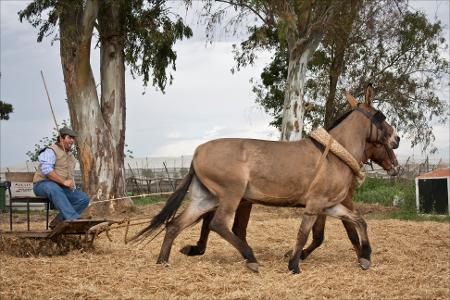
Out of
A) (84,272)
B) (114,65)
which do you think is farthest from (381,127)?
(114,65)

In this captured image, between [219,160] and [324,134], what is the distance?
1.33 meters

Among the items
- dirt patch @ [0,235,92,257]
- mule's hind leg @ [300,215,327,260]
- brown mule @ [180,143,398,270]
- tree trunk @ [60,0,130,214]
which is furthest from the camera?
tree trunk @ [60,0,130,214]

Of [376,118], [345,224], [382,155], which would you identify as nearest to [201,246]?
[345,224]

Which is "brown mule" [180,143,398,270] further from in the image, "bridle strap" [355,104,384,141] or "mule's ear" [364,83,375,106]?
"mule's ear" [364,83,375,106]

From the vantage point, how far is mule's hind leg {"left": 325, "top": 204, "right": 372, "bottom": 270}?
803 centimetres

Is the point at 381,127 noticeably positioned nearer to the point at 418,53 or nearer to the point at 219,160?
the point at 219,160

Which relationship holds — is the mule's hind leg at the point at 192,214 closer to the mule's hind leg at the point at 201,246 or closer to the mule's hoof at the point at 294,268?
the mule's hind leg at the point at 201,246

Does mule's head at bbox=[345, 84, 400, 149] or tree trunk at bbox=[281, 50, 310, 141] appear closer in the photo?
mule's head at bbox=[345, 84, 400, 149]

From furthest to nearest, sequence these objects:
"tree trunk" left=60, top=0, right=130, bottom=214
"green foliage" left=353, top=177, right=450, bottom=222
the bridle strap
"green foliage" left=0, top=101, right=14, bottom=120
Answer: "green foliage" left=0, top=101, right=14, bottom=120, "tree trunk" left=60, top=0, right=130, bottom=214, "green foliage" left=353, top=177, right=450, bottom=222, the bridle strap

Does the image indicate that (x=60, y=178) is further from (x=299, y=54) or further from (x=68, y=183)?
(x=299, y=54)

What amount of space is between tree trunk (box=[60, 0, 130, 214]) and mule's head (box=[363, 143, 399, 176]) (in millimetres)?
10630

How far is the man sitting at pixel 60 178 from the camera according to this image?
8.92 meters

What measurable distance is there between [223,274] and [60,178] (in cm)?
279

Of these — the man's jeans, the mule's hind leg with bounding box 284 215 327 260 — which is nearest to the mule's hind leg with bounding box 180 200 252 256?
the mule's hind leg with bounding box 284 215 327 260
